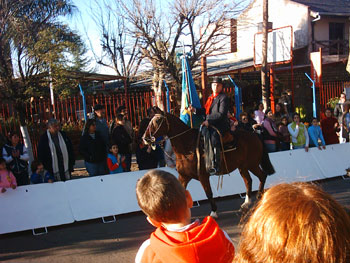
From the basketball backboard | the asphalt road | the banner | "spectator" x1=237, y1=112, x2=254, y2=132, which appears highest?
the basketball backboard

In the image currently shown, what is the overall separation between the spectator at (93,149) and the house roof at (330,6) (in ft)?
66.4

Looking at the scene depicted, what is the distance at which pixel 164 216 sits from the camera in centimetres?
190

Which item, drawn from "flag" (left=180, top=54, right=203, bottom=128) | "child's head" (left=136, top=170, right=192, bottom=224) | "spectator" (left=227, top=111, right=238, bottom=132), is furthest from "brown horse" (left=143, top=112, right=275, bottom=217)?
"child's head" (left=136, top=170, right=192, bottom=224)

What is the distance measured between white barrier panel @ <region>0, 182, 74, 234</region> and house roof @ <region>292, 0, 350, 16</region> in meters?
21.7

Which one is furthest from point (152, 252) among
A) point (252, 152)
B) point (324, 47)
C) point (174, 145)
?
point (324, 47)

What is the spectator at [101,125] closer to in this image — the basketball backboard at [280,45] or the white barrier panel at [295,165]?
the white barrier panel at [295,165]

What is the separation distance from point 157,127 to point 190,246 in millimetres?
4445

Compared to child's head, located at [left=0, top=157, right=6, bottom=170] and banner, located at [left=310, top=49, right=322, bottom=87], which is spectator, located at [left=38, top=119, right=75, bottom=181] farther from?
banner, located at [left=310, top=49, right=322, bottom=87]

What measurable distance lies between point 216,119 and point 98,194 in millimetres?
2700

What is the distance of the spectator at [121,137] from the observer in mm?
7641

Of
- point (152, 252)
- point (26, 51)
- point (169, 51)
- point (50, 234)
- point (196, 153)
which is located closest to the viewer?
point (152, 252)

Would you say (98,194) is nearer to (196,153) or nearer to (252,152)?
(196,153)

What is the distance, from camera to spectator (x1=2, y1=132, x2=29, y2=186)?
264 inches

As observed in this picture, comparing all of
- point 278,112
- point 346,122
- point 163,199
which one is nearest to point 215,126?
point 163,199
